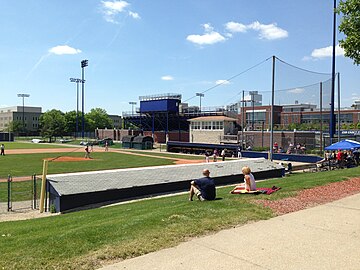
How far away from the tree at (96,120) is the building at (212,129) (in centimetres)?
8428

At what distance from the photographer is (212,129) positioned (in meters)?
59.3

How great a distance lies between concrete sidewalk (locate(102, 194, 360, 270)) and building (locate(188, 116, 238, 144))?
161ft

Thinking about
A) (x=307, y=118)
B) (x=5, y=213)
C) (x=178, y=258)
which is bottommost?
(x=5, y=213)

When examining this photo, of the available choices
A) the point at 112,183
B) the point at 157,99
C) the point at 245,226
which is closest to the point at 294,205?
the point at 245,226

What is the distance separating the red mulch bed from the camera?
9038 millimetres

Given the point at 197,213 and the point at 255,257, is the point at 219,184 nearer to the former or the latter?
the point at 197,213

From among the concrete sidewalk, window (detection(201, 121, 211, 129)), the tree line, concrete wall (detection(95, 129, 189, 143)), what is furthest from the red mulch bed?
the tree line

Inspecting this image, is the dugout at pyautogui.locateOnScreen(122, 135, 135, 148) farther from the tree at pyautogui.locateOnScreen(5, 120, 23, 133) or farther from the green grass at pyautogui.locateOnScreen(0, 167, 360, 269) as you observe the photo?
the tree at pyautogui.locateOnScreen(5, 120, 23, 133)

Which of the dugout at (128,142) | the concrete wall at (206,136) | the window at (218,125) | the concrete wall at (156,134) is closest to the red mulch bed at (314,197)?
the window at (218,125)

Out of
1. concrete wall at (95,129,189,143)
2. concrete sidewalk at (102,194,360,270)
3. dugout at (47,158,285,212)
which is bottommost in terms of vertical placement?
dugout at (47,158,285,212)

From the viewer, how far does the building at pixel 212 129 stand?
5725cm

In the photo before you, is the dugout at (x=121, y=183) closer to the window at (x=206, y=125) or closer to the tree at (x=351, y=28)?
the tree at (x=351, y=28)

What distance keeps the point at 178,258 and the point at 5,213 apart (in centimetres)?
1121

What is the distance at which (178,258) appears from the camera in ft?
18.1
